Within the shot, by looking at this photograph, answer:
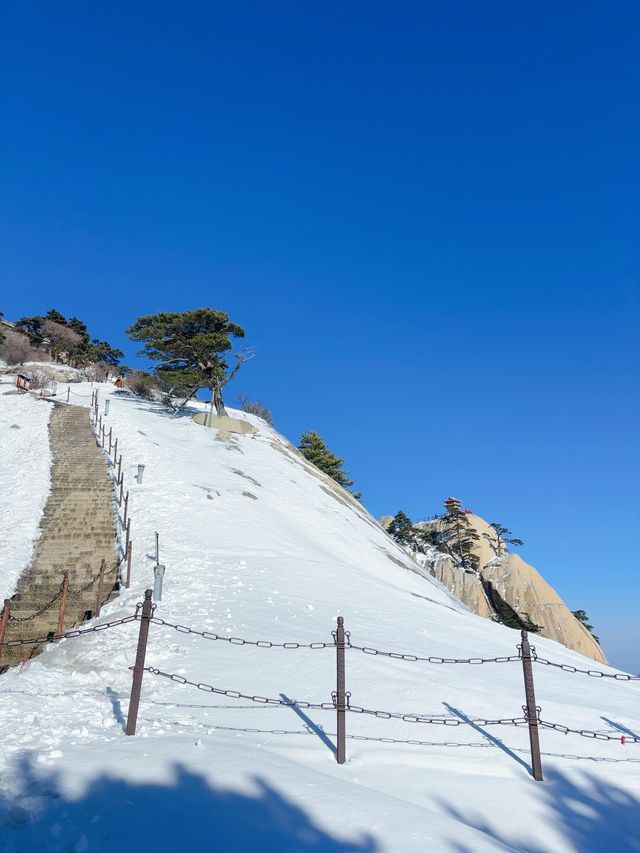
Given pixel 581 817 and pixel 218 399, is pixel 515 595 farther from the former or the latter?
pixel 581 817

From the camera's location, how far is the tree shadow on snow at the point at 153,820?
3.62 m

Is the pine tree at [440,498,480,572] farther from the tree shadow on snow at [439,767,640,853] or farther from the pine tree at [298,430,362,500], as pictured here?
the tree shadow on snow at [439,767,640,853]

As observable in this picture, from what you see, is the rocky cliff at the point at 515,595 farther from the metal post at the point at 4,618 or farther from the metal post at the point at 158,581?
the metal post at the point at 4,618

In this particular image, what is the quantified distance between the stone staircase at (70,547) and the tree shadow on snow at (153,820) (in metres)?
4.82

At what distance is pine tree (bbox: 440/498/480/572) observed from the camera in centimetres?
4456

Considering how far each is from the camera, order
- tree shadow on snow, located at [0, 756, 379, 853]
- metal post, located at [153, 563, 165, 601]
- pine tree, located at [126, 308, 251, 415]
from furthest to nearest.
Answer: pine tree, located at [126, 308, 251, 415]
metal post, located at [153, 563, 165, 601]
tree shadow on snow, located at [0, 756, 379, 853]

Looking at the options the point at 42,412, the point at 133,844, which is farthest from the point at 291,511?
the point at 133,844

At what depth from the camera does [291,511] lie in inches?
906

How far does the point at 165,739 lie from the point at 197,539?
34.2 feet

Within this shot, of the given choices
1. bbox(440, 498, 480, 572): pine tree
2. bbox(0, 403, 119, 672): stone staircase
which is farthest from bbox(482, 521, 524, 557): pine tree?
bbox(0, 403, 119, 672): stone staircase

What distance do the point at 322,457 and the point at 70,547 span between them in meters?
33.5

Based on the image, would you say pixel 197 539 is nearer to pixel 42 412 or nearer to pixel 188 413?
pixel 42 412

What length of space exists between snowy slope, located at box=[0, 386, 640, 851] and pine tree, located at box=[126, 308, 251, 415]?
80.0 ft

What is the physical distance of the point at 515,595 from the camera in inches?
1572
